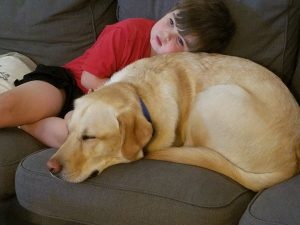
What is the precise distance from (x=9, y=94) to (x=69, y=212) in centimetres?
63

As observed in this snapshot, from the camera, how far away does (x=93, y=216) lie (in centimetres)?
140

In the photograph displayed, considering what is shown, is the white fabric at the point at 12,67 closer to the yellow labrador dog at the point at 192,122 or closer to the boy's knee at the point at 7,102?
the boy's knee at the point at 7,102

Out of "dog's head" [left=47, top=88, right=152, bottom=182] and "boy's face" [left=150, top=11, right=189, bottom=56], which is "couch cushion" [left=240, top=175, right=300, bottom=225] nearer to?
"dog's head" [left=47, top=88, right=152, bottom=182]

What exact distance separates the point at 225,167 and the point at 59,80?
0.95 metres

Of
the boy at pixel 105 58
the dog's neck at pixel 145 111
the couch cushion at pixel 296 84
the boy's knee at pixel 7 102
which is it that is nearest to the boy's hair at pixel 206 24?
the boy at pixel 105 58

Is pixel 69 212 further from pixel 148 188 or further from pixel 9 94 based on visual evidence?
pixel 9 94

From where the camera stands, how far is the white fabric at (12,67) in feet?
6.50

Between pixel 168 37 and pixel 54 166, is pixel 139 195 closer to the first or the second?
pixel 54 166

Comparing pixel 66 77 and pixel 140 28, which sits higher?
pixel 140 28

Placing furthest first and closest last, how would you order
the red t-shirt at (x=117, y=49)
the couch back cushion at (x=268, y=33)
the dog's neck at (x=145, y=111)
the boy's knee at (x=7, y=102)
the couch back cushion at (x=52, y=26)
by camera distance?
the couch back cushion at (x=52, y=26)
the red t-shirt at (x=117, y=49)
the couch back cushion at (x=268, y=33)
the boy's knee at (x=7, y=102)
the dog's neck at (x=145, y=111)

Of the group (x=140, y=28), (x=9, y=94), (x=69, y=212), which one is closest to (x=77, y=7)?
(x=140, y=28)

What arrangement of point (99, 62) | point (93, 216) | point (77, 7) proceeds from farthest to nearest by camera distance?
point (77, 7) < point (99, 62) < point (93, 216)

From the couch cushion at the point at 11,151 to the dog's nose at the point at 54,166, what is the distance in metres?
0.28

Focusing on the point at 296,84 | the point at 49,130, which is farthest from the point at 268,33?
the point at 49,130
